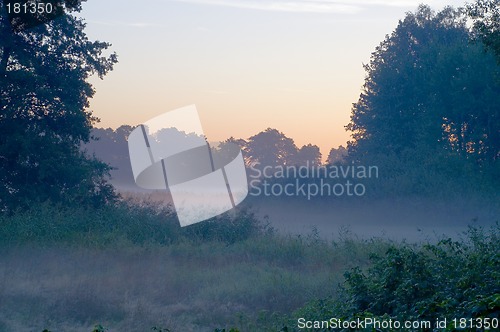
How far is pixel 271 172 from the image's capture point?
43969mm

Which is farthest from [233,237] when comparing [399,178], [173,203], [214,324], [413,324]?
[399,178]

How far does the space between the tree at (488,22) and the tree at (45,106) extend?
14209mm

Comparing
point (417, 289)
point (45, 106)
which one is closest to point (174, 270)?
point (417, 289)

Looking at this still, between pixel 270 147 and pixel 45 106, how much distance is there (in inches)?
2005

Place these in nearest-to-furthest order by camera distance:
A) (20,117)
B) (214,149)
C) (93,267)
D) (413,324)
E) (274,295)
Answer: (413,324)
(274,295)
(93,267)
(20,117)
(214,149)

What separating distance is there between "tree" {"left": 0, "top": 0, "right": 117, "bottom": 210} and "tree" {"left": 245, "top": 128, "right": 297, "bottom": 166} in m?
46.2

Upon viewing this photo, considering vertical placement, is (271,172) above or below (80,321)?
above

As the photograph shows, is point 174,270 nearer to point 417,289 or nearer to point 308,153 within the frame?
point 417,289

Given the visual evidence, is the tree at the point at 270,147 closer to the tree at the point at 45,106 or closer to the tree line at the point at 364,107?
the tree line at the point at 364,107

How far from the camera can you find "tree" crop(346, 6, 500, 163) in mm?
39812

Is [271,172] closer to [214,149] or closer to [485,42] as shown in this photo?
[214,149]

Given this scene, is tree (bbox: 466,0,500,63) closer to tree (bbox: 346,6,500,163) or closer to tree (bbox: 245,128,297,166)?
tree (bbox: 346,6,500,163)

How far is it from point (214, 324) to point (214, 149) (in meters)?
18.9

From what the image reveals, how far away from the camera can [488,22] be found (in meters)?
18.0
